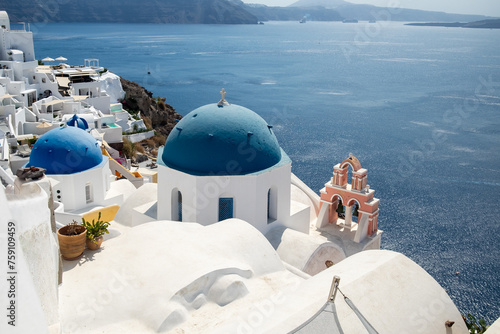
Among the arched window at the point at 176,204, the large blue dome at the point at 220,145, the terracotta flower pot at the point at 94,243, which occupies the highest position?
the large blue dome at the point at 220,145

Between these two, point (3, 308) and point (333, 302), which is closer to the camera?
point (3, 308)

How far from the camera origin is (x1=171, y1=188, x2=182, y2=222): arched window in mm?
14734

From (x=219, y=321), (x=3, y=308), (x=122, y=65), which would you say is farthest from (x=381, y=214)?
(x=122, y=65)

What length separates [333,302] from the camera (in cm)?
762

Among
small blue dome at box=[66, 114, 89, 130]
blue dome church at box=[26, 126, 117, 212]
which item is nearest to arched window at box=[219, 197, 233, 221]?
blue dome church at box=[26, 126, 117, 212]

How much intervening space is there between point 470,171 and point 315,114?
22567 millimetres

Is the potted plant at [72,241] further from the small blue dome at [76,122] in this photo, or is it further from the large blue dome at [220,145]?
the small blue dome at [76,122]

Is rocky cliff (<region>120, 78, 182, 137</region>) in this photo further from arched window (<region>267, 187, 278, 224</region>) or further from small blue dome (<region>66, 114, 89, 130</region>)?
arched window (<region>267, 187, 278, 224</region>)

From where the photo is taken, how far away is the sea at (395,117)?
3050cm

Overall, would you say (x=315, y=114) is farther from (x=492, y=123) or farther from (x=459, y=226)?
(x=459, y=226)

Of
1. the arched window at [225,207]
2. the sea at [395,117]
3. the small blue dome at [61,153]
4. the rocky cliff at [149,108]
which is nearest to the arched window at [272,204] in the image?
the arched window at [225,207]

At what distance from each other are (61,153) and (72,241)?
1033 centimetres

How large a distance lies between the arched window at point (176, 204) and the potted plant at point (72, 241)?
4.67 m

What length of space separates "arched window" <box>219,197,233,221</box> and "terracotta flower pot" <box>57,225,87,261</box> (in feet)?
15.8
